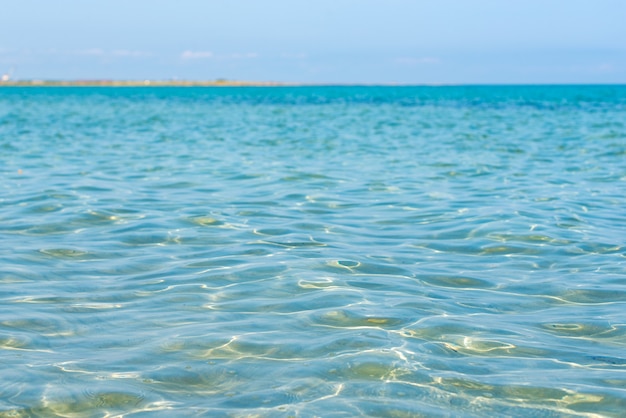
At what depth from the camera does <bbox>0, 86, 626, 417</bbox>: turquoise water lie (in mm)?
4516

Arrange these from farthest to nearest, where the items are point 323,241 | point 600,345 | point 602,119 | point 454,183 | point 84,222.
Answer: point 602,119, point 454,183, point 84,222, point 323,241, point 600,345

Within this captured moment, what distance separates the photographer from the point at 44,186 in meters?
12.5

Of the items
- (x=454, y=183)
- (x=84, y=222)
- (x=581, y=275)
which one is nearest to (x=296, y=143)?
(x=454, y=183)

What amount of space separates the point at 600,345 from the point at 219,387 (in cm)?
263

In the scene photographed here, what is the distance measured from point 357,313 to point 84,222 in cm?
478

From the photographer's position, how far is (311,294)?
21.2ft

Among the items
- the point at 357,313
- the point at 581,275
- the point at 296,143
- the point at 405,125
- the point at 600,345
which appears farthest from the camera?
the point at 405,125

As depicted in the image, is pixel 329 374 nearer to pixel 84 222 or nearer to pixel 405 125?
pixel 84 222

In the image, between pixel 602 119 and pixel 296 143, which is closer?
pixel 296 143

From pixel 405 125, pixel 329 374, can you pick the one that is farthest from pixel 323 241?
pixel 405 125

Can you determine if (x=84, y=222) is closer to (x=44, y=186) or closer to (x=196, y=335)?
(x=44, y=186)

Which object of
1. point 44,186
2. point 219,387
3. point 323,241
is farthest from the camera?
point 44,186

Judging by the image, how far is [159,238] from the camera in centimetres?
863

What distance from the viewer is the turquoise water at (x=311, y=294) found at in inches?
178
